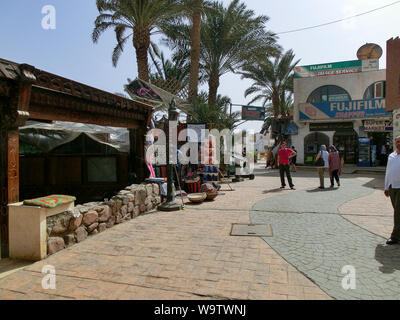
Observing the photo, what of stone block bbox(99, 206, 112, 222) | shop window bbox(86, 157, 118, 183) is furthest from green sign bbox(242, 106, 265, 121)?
stone block bbox(99, 206, 112, 222)

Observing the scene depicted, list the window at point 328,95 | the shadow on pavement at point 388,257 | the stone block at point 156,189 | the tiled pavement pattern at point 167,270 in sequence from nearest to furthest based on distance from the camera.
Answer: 1. the tiled pavement pattern at point 167,270
2. the shadow on pavement at point 388,257
3. the stone block at point 156,189
4. the window at point 328,95

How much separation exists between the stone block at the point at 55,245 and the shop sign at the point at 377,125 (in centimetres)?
2171

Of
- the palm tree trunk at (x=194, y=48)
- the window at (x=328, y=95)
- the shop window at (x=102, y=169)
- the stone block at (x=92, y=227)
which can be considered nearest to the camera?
the stone block at (x=92, y=227)

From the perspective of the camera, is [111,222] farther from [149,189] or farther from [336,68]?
[336,68]

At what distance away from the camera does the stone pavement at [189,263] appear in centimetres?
297

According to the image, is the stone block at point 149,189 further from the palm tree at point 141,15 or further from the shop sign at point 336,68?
the shop sign at point 336,68

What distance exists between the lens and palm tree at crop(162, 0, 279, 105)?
53.7 feet

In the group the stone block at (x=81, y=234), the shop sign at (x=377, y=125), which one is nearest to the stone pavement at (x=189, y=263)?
the stone block at (x=81, y=234)

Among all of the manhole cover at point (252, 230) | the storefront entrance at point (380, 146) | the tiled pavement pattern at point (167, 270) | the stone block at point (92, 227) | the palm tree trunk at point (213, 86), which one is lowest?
the tiled pavement pattern at point (167, 270)

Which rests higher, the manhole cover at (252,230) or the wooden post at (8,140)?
the wooden post at (8,140)

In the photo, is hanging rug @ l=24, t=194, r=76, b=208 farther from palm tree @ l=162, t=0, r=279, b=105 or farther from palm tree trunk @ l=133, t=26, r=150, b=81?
palm tree @ l=162, t=0, r=279, b=105

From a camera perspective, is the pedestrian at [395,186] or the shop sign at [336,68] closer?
the pedestrian at [395,186]

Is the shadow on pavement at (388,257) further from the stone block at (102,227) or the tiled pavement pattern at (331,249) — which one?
the stone block at (102,227)

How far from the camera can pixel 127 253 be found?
410 cm
